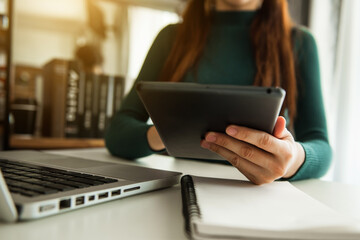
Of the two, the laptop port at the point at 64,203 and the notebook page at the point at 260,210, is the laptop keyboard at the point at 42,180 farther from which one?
the notebook page at the point at 260,210

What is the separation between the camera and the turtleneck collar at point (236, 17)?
1108 mm

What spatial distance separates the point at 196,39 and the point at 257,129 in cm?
70

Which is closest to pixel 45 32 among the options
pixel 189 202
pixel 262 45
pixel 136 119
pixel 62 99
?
pixel 62 99

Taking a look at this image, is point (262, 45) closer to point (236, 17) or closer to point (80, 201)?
point (236, 17)

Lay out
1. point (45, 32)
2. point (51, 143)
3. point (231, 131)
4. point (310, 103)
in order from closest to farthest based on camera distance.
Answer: point (231, 131)
point (310, 103)
point (51, 143)
point (45, 32)

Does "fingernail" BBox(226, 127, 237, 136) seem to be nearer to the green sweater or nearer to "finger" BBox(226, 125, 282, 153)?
"finger" BBox(226, 125, 282, 153)

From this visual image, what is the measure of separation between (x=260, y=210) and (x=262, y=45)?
78cm

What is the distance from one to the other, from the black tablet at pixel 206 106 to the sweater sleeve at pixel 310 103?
0.35 m

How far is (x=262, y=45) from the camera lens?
102 cm

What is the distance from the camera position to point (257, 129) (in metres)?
0.43

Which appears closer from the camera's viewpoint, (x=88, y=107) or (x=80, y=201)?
(x=80, y=201)

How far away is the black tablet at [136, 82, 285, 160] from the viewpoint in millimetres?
371

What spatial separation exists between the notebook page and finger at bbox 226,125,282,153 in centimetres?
6

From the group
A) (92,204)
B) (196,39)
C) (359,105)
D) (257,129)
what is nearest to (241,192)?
(257,129)
